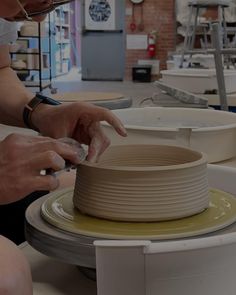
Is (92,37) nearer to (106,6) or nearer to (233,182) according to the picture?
(106,6)

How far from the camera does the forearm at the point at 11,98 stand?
1247 millimetres

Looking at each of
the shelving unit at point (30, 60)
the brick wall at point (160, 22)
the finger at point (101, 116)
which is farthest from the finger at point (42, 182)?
the brick wall at point (160, 22)

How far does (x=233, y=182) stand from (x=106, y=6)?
314 inches

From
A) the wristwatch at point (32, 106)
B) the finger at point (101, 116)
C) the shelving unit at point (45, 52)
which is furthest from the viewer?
the shelving unit at point (45, 52)

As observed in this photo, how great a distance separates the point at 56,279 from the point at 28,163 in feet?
0.68

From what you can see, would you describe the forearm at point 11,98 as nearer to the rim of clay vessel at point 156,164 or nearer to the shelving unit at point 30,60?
the rim of clay vessel at point 156,164

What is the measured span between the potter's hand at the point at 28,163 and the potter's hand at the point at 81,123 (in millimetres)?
174

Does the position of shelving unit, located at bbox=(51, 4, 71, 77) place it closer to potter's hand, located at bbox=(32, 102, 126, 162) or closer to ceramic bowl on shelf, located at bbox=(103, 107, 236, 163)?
ceramic bowl on shelf, located at bbox=(103, 107, 236, 163)

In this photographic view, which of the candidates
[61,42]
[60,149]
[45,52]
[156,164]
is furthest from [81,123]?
[61,42]

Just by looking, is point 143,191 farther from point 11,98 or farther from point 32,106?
point 11,98

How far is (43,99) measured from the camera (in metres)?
1.17

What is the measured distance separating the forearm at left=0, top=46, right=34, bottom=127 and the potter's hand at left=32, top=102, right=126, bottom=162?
150 millimetres

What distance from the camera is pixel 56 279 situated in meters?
0.80

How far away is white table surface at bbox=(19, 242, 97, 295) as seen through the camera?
77 centimetres
